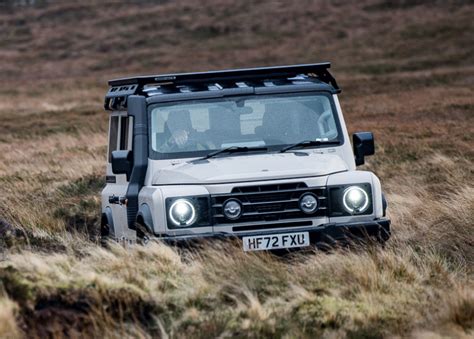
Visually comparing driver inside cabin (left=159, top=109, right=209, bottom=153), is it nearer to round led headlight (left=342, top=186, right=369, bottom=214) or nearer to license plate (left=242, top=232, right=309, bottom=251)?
license plate (left=242, top=232, right=309, bottom=251)

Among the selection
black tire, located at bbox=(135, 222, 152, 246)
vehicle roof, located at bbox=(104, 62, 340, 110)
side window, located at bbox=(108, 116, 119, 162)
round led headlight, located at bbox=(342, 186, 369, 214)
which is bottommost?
black tire, located at bbox=(135, 222, 152, 246)

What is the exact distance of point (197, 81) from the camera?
10539 mm

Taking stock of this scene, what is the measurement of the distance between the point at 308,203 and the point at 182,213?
0.98 meters

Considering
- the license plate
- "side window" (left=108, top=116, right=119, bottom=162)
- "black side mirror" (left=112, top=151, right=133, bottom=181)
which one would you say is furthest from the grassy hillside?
"side window" (left=108, top=116, right=119, bottom=162)

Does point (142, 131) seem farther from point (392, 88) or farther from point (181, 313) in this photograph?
point (392, 88)

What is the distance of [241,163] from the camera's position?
9539 mm

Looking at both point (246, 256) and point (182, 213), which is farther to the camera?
point (182, 213)

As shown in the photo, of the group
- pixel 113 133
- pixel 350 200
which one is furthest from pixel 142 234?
pixel 113 133

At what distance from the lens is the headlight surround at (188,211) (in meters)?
9.12

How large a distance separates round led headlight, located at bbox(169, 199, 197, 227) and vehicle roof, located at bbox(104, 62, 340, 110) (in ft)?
4.25

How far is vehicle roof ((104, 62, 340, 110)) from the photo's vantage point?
10203mm

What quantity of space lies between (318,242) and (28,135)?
2181 centimetres

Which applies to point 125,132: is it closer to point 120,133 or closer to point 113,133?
point 120,133

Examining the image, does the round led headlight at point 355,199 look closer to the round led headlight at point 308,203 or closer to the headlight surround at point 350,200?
the headlight surround at point 350,200
